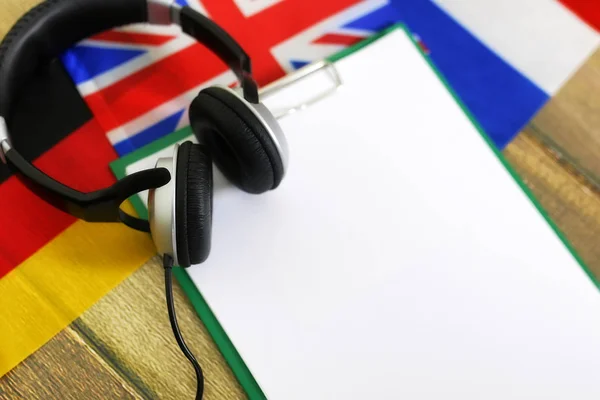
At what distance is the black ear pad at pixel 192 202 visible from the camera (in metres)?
0.43

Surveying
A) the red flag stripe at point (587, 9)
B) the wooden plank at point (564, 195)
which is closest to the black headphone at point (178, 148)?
the wooden plank at point (564, 195)

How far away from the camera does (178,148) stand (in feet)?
1.47

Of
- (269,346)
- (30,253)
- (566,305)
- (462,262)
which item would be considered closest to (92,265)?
(30,253)

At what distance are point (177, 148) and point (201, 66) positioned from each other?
0.54 feet

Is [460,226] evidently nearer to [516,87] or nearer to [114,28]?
[516,87]

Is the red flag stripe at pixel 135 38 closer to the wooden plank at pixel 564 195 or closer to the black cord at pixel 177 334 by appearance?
the black cord at pixel 177 334

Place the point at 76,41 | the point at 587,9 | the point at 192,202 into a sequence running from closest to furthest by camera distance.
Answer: the point at 192,202
the point at 76,41
the point at 587,9

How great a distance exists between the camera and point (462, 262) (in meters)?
0.54

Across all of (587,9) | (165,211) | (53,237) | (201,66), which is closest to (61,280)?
(53,237)

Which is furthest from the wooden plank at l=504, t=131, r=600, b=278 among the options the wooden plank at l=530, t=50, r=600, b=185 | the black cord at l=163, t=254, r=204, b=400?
the black cord at l=163, t=254, r=204, b=400

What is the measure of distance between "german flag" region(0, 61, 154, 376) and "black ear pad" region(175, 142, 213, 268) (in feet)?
0.29

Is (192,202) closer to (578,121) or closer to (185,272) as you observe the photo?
(185,272)

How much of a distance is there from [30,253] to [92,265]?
6 cm

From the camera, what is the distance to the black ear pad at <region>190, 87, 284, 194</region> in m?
0.45
